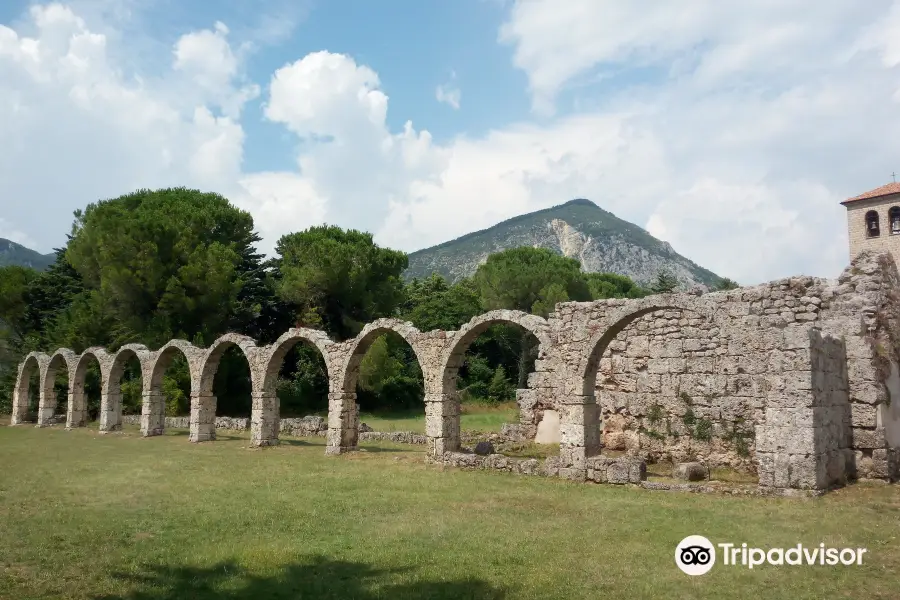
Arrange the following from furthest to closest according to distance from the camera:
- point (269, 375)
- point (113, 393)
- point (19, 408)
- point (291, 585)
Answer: point (19, 408) → point (113, 393) → point (269, 375) → point (291, 585)

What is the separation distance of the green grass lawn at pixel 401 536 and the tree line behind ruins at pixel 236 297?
17.2m

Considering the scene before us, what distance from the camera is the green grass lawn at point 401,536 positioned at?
19.7 ft

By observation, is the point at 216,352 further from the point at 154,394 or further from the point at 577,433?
the point at 577,433

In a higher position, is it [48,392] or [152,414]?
[48,392]

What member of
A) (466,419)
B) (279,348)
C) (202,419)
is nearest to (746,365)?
(279,348)

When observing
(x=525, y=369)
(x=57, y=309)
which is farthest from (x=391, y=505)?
(x=57, y=309)

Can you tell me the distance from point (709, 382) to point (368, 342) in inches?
309

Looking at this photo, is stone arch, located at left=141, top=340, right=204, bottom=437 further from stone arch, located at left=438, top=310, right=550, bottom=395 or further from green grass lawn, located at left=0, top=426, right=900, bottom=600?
stone arch, located at left=438, top=310, right=550, bottom=395

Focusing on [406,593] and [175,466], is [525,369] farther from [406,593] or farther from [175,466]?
[406,593]

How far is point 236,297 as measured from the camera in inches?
1328

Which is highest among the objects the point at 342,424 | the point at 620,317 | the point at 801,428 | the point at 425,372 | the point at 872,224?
the point at 872,224

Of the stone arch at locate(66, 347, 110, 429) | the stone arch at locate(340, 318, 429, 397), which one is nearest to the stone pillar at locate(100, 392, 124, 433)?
the stone arch at locate(66, 347, 110, 429)

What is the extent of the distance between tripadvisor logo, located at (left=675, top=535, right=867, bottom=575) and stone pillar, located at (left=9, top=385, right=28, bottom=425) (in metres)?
31.8

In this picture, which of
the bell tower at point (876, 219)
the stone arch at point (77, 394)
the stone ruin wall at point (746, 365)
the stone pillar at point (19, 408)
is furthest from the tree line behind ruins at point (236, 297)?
the stone ruin wall at point (746, 365)
